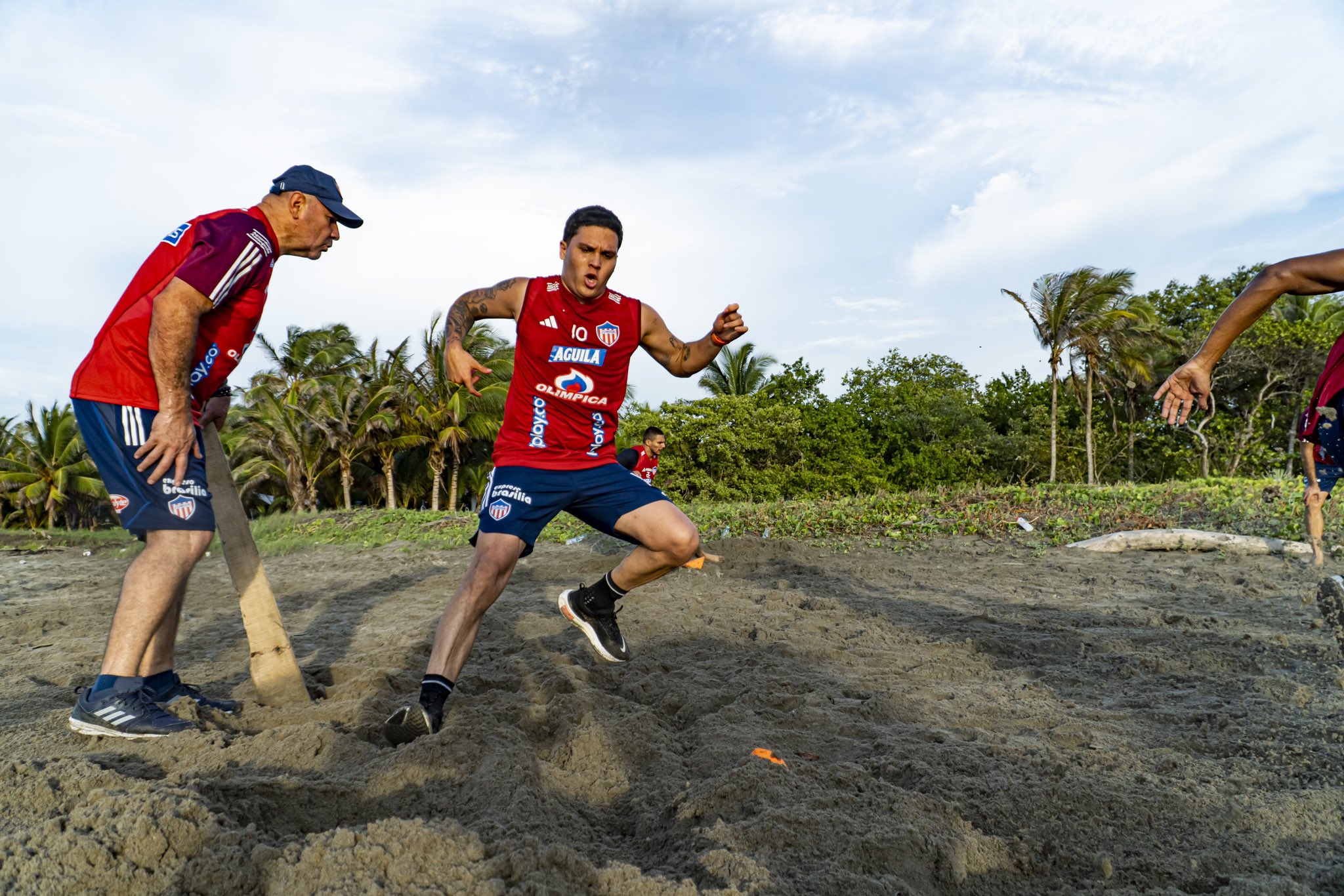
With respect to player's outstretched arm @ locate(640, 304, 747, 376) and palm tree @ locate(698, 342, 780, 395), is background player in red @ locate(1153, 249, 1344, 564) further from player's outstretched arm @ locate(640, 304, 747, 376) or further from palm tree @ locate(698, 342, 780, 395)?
palm tree @ locate(698, 342, 780, 395)

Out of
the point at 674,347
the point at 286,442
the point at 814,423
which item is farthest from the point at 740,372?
the point at 674,347

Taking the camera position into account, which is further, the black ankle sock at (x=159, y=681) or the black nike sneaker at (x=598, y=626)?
the black nike sneaker at (x=598, y=626)

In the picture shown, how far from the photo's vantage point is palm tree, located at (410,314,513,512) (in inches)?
1116

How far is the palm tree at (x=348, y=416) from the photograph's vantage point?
27.5 m

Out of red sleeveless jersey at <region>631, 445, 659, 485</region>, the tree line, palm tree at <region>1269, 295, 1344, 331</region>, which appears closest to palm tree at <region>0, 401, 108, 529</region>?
the tree line

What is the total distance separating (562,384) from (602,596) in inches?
42.5

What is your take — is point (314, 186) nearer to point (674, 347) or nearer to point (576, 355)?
point (576, 355)

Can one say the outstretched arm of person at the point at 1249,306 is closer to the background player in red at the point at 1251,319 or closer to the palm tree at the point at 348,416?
the background player in red at the point at 1251,319

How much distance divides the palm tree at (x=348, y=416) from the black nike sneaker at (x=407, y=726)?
1021 inches

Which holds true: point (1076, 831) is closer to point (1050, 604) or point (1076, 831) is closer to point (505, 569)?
point (505, 569)

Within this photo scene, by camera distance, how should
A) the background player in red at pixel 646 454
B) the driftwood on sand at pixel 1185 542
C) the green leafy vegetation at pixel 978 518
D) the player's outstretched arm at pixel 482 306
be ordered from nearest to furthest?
the player's outstretched arm at pixel 482 306, the background player in red at pixel 646 454, the driftwood on sand at pixel 1185 542, the green leafy vegetation at pixel 978 518

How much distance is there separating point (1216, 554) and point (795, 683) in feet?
21.5

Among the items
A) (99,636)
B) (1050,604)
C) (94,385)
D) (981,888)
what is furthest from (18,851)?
(1050,604)

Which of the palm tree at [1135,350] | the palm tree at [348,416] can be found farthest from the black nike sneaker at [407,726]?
the palm tree at [348,416]
